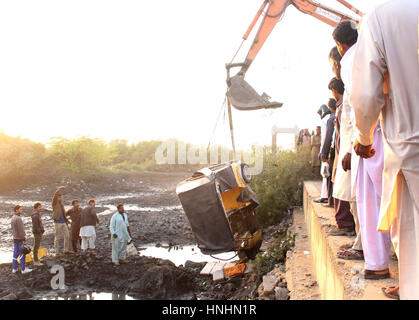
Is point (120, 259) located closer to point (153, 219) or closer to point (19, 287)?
point (19, 287)

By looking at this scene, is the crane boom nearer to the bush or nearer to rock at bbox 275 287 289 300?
the bush

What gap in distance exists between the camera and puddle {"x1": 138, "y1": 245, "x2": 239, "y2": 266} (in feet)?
33.4

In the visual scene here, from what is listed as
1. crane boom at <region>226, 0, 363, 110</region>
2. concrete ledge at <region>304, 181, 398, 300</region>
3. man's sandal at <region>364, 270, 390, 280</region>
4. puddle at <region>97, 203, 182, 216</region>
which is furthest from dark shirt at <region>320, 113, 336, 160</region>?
puddle at <region>97, 203, 182, 216</region>

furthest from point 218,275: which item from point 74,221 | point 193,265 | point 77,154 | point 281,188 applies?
point 77,154

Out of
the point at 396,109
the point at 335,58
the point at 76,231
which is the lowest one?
the point at 76,231

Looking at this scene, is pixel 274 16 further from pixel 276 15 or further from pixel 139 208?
pixel 139 208

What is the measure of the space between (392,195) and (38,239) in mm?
8829

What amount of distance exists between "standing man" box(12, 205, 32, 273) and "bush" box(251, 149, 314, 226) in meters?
6.12

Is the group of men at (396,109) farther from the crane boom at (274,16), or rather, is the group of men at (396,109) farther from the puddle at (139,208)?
the puddle at (139,208)

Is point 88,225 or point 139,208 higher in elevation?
point 88,225

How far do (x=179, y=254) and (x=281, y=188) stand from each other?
371 centimetres

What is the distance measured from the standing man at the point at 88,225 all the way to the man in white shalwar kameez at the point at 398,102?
848 cm

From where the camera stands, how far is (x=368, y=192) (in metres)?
2.59

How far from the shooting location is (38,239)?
345 inches
